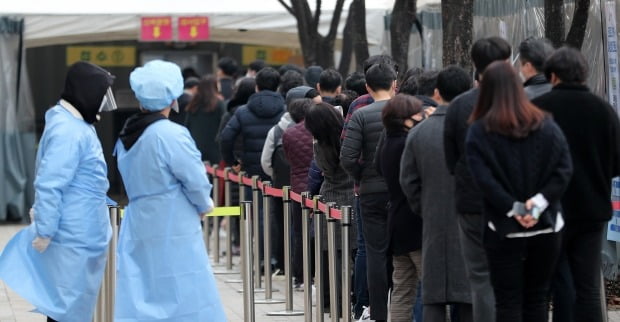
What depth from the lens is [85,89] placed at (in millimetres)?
7754

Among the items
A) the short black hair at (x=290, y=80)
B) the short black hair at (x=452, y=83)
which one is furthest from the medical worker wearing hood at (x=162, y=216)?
the short black hair at (x=290, y=80)

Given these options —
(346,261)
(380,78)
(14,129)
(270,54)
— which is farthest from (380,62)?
(270,54)

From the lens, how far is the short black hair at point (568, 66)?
7.12 metres

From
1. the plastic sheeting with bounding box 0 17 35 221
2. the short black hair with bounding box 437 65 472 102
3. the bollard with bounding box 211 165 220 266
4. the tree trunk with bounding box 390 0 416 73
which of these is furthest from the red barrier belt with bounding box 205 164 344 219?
the plastic sheeting with bounding box 0 17 35 221

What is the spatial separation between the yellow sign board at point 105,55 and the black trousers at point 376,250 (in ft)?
47.5

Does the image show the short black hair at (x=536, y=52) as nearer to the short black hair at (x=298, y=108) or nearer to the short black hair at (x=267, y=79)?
the short black hair at (x=298, y=108)

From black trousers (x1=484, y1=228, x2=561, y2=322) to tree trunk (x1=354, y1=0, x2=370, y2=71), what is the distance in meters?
9.81

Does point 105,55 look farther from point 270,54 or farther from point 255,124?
point 255,124

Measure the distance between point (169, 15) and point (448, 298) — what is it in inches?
448

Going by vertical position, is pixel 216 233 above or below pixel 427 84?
below

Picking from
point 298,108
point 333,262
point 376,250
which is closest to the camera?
point 376,250

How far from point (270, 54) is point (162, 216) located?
16.5m

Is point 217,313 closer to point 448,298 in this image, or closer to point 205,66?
point 448,298

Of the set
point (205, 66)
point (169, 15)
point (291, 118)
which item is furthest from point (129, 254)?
point (205, 66)
